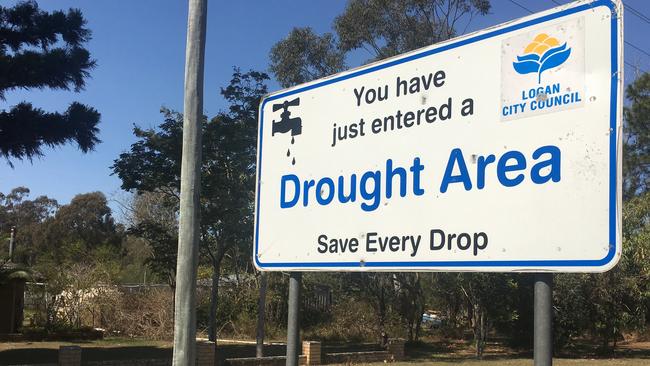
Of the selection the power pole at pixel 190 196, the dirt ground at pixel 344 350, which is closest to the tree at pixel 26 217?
the dirt ground at pixel 344 350

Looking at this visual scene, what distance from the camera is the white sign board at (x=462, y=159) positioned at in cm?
201

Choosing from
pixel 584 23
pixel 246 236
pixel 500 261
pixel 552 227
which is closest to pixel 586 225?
→ pixel 552 227

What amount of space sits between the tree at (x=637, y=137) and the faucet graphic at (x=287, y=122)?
41650mm

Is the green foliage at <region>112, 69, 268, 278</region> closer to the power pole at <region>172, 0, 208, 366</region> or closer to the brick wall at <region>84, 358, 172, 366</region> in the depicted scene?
the brick wall at <region>84, 358, 172, 366</region>

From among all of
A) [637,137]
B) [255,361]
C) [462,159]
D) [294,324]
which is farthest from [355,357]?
[637,137]

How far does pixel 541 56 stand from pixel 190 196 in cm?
214

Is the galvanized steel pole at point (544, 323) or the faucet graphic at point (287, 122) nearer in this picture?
the galvanized steel pole at point (544, 323)

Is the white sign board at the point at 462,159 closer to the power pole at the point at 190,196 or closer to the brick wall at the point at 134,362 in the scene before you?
the power pole at the point at 190,196

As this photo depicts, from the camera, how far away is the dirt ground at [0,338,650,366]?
60.4 ft

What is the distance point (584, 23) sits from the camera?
6.83ft

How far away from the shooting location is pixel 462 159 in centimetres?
238

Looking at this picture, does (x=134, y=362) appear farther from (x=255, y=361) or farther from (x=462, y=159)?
(x=462, y=159)

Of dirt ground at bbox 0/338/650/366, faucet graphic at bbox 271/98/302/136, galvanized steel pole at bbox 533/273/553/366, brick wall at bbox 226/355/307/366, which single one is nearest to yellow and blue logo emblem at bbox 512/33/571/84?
galvanized steel pole at bbox 533/273/553/366

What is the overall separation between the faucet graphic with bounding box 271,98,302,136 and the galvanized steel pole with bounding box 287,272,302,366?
0.69 meters
